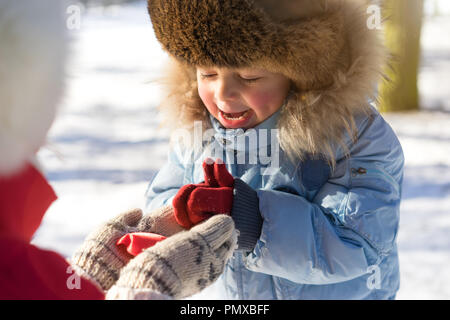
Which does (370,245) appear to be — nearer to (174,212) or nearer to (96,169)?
(174,212)

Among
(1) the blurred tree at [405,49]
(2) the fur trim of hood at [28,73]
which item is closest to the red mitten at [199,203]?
(2) the fur trim of hood at [28,73]

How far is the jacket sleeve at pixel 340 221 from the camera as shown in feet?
4.70

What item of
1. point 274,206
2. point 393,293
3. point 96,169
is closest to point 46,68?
point 274,206

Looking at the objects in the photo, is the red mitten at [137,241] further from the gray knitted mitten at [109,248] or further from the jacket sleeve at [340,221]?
the jacket sleeve at [340,221]

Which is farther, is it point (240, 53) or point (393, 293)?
point (393, 293)

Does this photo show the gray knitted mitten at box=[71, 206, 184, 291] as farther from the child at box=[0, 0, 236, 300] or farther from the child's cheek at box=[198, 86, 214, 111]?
the child's cheek at box=[198, 86, 214, 111]

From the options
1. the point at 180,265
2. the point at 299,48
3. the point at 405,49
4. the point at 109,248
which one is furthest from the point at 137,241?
the point at 405,49

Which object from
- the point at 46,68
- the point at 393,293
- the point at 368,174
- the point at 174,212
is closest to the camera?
the point at 46,68

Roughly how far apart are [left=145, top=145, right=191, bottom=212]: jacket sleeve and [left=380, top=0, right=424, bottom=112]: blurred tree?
372cm

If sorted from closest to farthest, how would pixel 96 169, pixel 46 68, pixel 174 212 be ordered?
pixel 46 68, pixel 174 212, pixel 96 169

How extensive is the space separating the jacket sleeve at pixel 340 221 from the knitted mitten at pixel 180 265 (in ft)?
0.81

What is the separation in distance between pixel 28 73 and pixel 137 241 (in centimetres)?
50

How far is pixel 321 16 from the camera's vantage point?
145cm
